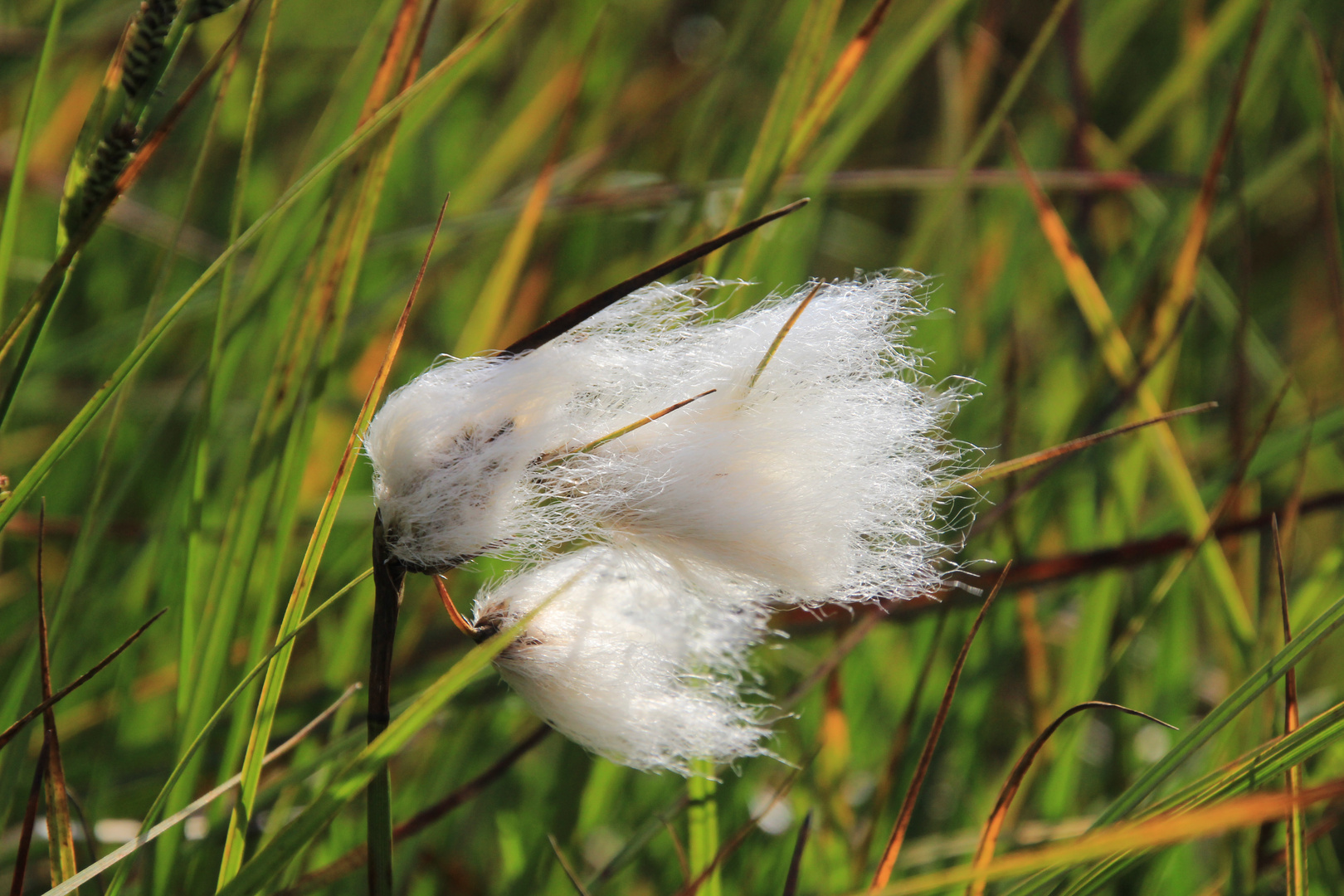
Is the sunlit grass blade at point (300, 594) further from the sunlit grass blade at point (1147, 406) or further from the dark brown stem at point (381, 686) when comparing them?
the sunlit grass blade at point (1147, 406)

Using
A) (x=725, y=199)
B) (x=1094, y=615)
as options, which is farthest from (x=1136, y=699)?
(x=725, y=199)

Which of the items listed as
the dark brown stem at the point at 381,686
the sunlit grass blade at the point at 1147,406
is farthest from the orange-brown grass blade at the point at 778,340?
the sunlit grass blade at the point at 1147,406

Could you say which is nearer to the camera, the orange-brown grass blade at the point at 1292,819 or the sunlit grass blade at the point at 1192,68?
the orange-brown grass blade at the point at 1292,819

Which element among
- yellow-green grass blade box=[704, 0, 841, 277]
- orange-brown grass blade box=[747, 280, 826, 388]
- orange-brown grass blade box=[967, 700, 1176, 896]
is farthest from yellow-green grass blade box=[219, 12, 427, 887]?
orange-brown grass blade box=[967, 700, 1176, 896]

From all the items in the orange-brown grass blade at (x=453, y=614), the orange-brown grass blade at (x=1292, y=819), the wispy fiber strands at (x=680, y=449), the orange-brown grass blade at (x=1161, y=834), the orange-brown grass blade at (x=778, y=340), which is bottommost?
the orange-brown grass blade at (x=1292, y=819)

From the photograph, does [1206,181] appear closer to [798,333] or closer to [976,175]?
[976,175]

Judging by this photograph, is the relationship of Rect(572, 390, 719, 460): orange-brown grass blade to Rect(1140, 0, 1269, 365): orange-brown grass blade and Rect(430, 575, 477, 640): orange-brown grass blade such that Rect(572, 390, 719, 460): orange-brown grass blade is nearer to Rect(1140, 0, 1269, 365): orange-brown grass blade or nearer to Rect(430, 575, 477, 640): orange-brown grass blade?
Rect(430, 575, 477, 640): orange-brown grass blade

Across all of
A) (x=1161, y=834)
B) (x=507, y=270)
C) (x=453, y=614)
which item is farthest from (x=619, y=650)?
(x=507, y=270)

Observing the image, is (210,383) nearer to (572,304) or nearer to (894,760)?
(894,760)
